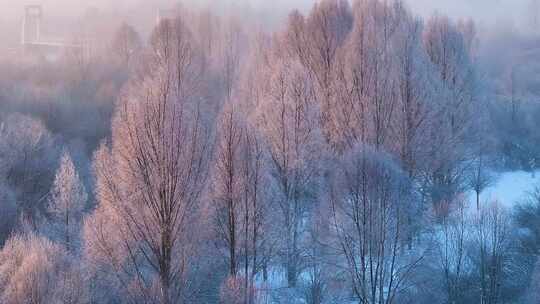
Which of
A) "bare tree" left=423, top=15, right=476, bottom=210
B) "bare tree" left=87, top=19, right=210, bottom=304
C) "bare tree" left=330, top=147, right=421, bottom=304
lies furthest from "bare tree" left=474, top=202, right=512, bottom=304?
"bare tree" left=87, top=19, right=210, bottom=304

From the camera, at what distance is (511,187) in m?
23.3

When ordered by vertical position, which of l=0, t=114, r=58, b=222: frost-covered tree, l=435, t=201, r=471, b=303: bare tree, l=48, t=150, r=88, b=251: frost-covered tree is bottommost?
l=435, t=201, r=471, b=303: bare tree

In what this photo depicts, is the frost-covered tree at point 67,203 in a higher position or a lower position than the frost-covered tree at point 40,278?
higher

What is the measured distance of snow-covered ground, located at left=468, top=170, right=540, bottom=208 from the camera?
66.0 ft

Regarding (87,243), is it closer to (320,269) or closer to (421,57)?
(320,269)

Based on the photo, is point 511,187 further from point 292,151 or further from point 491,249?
point 292,151

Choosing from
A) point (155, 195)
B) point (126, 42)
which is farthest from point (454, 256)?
point (126, 42)

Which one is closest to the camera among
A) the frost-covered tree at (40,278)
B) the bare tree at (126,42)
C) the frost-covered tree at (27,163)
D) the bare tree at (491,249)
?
the frost-covered tree at (40,278)

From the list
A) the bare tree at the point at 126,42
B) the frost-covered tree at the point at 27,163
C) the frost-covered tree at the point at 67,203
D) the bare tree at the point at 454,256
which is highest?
the bare tree at the point at 126,42

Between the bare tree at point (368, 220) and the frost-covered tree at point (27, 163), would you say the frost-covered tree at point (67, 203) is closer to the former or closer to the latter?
the frost-covered tree at point (27, 163)

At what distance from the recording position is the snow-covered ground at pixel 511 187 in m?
20.1

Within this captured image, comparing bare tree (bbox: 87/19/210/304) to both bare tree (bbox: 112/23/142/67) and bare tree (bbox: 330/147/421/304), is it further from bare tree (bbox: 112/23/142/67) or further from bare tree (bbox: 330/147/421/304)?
bare tree (bbox: 112/23/142/67)

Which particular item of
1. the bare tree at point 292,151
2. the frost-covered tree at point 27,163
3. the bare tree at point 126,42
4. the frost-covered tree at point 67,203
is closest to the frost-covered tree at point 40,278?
the frost-covered tree at point 67,203

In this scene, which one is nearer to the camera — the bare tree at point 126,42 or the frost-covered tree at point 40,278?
the frost-covered tree at point 40,278
